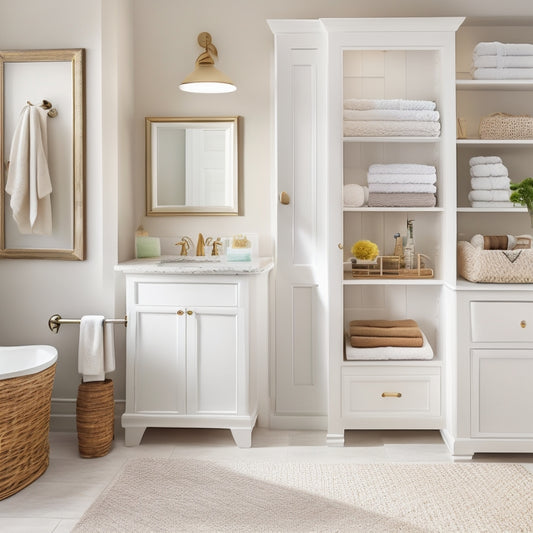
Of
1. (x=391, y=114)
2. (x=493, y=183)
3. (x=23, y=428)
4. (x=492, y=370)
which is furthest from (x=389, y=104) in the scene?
(x=23, y=428)

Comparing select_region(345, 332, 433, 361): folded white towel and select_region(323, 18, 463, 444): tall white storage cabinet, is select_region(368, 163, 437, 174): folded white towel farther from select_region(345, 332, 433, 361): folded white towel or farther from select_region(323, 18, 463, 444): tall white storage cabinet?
select_region(345, 332, 433, 361): folded white towel

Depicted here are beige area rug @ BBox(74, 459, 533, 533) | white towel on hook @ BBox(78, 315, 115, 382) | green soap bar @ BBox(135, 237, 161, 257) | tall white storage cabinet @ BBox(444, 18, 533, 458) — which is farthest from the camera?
green soap bar @ BBox(135, 237, 161, 257)

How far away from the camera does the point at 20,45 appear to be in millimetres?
3475

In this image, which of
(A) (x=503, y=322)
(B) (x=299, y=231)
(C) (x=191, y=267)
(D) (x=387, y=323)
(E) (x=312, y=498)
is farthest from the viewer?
(B) (x=299, y=231)

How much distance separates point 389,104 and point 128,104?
1420 mm

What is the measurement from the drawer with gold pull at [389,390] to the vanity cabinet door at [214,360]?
1.81ft

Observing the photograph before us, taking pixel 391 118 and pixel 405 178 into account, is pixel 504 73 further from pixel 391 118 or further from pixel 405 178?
pixel 405 178

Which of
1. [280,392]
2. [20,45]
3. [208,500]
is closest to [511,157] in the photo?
[280,392]

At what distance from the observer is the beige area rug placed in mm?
2467

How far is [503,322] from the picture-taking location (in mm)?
3111

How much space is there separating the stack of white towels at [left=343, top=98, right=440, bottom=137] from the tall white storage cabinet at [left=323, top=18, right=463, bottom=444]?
0.12ft

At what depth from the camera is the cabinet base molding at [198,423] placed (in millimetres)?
3277

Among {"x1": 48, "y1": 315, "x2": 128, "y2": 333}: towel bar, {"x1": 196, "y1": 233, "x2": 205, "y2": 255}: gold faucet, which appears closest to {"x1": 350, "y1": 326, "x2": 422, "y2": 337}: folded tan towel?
{"x1": 196, "y1": 233, "x2": 205, "y2": 255}: gold faucet

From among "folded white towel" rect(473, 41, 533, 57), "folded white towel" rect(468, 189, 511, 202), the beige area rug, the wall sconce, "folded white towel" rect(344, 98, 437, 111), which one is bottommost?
the beige area rug
